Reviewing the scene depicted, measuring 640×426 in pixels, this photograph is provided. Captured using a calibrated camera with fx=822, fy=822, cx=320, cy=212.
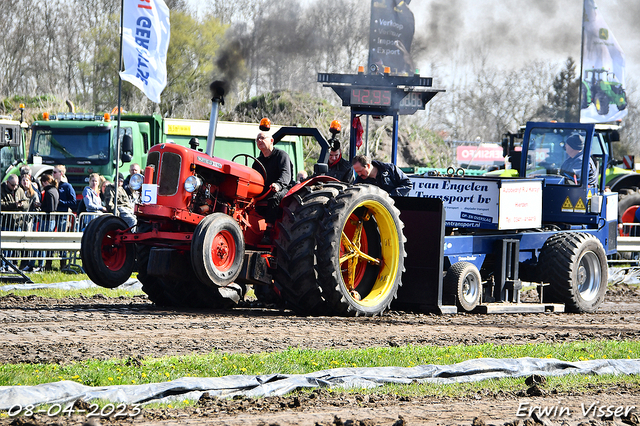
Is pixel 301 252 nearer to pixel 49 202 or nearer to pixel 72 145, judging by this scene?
pixel 49 202

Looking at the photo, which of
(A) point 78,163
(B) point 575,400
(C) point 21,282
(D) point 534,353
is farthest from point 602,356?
(A) point 78,163

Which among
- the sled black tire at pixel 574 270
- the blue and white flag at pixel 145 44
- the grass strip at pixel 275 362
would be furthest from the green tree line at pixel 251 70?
the grass strip at pixel 275 362

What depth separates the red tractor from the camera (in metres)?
7.89

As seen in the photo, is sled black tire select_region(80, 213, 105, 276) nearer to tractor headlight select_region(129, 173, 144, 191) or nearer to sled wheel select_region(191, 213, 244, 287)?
tractor headlight select_region(129, 173, 144, 191)

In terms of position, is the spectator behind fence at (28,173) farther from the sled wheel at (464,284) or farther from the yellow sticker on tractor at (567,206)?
the yellow sticker on tractor at (567,206)

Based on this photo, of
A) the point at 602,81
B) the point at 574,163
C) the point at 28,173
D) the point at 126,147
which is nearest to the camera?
the point at 574,163

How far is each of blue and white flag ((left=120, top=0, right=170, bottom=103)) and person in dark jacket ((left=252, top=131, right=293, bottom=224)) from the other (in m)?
4.91

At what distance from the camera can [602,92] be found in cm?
2583

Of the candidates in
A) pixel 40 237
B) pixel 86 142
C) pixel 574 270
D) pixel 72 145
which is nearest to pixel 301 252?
pixel 574 270

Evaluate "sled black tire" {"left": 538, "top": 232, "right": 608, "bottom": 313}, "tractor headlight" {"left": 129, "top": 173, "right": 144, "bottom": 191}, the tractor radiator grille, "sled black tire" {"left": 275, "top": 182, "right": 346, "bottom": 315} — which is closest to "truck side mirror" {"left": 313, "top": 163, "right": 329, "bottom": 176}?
"sled black tire" {"left": 275, "top": 182, "right": 346, "bottom": 315}

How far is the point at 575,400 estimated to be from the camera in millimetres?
5000

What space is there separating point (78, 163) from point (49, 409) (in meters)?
14.4

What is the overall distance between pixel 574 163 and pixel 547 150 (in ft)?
1.64

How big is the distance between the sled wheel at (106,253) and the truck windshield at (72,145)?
990 cm
